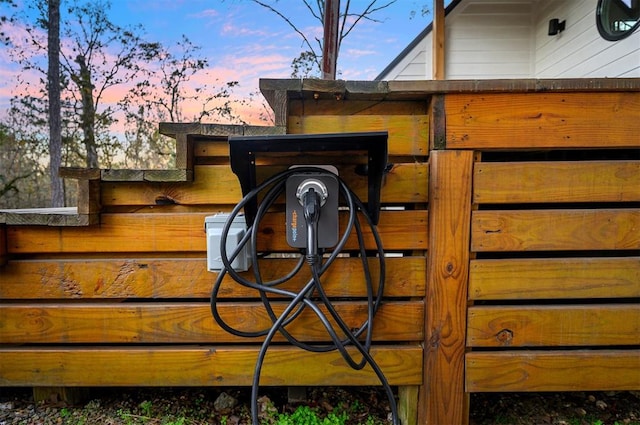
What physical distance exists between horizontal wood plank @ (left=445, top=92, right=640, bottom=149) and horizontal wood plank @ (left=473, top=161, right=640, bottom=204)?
0.08 m

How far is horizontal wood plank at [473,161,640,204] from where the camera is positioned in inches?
45.8

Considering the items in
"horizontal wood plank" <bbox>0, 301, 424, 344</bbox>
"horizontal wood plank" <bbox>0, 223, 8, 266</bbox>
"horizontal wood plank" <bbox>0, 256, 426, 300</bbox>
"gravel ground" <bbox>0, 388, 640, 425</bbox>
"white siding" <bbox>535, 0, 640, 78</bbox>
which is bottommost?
"gravel ground" <bbox>0, 388, 640, 425</bbox>

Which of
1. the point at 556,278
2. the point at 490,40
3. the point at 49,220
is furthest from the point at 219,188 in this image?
the point at 490,40

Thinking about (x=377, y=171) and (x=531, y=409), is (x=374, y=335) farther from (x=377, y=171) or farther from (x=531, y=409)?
(x=531, y=409)

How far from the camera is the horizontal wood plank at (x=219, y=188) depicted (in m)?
A: 1.18

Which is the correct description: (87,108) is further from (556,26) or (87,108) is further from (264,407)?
(556,26)

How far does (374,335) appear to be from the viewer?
1235 millimetres

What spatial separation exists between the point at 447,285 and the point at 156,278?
1.14m

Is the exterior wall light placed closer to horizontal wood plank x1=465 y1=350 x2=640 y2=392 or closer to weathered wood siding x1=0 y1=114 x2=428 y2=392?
weathered wood siding x1=0 y1=114 x2=428 y2=392

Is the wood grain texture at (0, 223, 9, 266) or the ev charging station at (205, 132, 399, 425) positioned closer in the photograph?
the ev charging station at (205, 132, 399, 425)

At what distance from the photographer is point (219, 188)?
120 centimetres

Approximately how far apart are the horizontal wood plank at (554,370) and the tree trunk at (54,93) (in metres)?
5.82

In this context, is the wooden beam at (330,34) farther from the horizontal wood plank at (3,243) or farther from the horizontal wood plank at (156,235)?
the horizontal wood plank at (3,243)

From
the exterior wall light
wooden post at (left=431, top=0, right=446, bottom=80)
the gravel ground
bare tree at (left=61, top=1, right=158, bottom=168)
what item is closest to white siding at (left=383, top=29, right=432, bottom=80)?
wooden post at (left=431, top=0, right=446, bottom=80)
